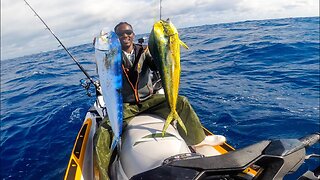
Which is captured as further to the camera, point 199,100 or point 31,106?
point 31,106

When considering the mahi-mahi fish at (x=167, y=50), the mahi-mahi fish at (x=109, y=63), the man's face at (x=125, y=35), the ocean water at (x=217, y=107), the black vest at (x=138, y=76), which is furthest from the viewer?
the ocean water at (x=217, y=107)

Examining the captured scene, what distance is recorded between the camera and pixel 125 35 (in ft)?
15.7

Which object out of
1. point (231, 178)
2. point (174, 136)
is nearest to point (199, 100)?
point (174, 136)

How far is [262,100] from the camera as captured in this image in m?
9.40

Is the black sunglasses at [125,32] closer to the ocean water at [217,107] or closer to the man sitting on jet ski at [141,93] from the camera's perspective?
the man sitting on jet ski at [141,93]

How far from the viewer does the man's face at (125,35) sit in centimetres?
468

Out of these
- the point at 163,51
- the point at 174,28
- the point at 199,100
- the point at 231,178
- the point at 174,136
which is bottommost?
the point at 199,100

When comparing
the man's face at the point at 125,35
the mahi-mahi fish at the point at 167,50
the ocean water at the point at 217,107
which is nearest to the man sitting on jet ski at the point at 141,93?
the man's face at the point at 125,35

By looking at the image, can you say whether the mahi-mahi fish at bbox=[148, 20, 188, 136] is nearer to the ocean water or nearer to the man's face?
the man's face

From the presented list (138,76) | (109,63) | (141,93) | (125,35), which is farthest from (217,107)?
(109,63)

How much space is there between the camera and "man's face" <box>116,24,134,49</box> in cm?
468

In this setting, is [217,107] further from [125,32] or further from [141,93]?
[125,32]

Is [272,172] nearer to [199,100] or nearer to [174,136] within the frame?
[174,136]

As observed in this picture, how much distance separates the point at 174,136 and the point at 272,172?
1.77 m
